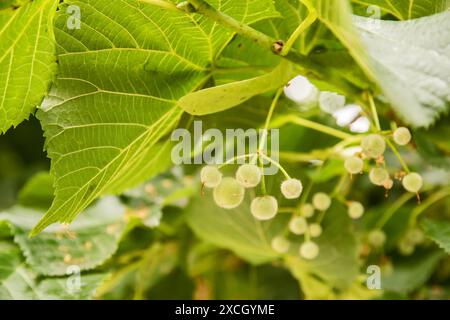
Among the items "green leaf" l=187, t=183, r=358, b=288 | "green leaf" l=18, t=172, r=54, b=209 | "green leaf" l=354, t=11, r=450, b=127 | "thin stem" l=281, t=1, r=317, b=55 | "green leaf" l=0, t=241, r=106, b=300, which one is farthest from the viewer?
"green leaf" l=18, t=172, r=54, b=209

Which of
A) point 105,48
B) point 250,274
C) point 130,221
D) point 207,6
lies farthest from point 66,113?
point 250,274

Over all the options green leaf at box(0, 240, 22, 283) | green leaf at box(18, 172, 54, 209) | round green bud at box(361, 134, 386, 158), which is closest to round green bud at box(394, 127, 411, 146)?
round green bud at box(361, 134, 386, 158)

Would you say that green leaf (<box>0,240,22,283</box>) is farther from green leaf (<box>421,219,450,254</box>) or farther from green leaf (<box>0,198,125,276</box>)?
green leaf (<box>421,219,450,254</box>)

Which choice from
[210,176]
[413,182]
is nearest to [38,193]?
[210,176]

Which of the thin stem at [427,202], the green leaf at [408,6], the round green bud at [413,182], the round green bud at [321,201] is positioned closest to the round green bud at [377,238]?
the thin stem at [427,202]
